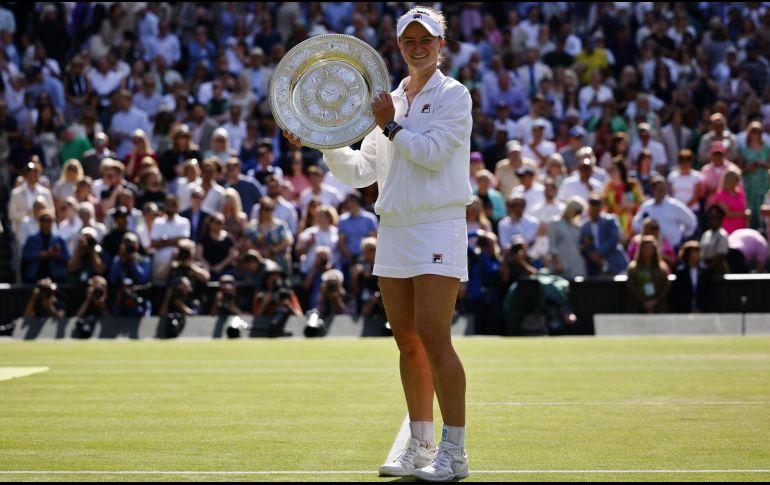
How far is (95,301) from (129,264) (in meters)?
0.64

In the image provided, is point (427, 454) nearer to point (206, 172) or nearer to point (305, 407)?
point (305, 407)

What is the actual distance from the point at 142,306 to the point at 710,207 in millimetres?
7339

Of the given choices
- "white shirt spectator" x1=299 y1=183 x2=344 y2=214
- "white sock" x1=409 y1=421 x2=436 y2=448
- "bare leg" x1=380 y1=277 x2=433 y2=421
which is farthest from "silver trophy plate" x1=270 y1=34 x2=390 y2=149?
"white shirt spectator" x1=299 y1=183 x2=344 y2=214

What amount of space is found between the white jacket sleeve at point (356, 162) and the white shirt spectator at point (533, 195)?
12662 mm

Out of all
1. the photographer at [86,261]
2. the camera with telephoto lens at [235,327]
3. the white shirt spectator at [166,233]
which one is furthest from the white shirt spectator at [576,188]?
the photographer at [86,261]

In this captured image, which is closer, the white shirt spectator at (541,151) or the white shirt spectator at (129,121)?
the white shirt spectator at (541,151)

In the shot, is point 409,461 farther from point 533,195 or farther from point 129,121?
point 129,121

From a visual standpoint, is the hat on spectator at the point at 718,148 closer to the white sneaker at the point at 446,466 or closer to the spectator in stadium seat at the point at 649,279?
the spectator in stadium seat at the point at 649,279

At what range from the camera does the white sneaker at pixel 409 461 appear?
22.5ft

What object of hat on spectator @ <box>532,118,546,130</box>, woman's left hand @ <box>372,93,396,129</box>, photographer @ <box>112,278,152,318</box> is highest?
woman's left hand @ <box>372,93,396,129</box>

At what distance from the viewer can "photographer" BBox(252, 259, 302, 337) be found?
18.1m

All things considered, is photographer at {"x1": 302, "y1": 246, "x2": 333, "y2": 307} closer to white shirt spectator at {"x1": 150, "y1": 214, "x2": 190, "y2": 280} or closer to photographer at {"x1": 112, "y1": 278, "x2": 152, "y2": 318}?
white shirt spectator at {"x1": 150, "y1": 214, "x2": 190, "y2": 280}

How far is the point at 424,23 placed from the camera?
691 cm

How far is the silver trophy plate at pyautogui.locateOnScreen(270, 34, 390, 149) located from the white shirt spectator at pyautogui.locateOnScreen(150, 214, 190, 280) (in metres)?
11.6
